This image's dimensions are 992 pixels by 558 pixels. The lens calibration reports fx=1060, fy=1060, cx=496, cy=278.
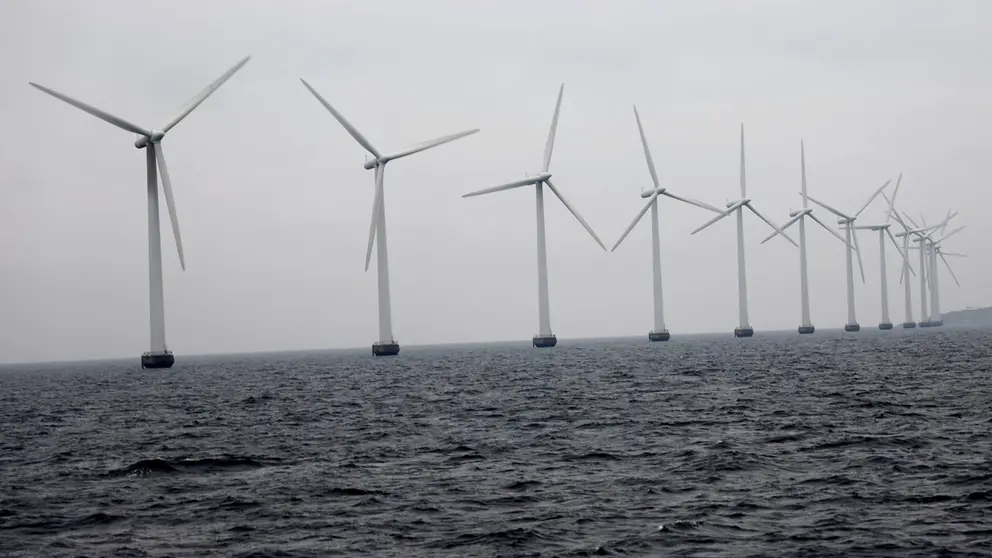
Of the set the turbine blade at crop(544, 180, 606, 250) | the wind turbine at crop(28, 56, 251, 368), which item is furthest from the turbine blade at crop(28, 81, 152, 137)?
the turbine blade at crop(544, 180, 606, 250)

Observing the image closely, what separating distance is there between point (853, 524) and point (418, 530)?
965 cm

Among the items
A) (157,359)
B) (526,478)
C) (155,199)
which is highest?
(155,199)

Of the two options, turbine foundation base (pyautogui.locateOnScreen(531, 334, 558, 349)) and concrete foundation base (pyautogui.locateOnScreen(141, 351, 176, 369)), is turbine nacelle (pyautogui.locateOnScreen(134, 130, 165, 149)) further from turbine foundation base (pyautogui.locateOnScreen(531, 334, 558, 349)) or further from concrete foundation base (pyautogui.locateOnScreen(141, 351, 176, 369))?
turbine foundation base (pyautogui.locateOnScreen(531, 334, 558, 349))

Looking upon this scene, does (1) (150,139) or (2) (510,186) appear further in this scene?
(2) (510,186)

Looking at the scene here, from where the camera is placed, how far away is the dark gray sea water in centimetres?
2288

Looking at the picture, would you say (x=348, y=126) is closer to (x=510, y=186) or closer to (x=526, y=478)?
(x=510, y=186)

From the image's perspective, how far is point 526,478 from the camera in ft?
101

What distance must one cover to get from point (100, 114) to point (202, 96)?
1241 centimetres

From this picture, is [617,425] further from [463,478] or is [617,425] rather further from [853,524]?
[853,524]

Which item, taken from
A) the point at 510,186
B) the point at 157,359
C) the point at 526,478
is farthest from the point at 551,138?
the point at 526,478

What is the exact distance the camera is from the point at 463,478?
102ft

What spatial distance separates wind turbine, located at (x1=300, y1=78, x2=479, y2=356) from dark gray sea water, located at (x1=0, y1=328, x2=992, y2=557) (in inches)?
3332

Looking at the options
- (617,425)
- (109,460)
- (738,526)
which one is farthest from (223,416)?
(738,526)

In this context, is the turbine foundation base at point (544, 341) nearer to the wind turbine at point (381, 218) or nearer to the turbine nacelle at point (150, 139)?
the wind turbine at point (381, 218)
